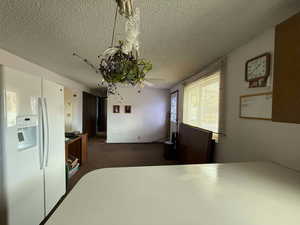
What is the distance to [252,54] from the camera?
68.0 inches

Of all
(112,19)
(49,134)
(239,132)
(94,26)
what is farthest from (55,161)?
(239,132)

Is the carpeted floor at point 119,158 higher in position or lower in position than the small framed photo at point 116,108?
lower

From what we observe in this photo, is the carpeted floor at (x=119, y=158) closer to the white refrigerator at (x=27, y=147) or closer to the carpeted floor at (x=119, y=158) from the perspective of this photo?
the carpeted floor at (x=119, y=158)

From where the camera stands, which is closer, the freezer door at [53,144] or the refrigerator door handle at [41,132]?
the refrigerator door handle at [41,132]

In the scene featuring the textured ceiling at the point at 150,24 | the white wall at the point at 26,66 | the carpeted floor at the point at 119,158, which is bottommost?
the carpeted floor at the point at 119,158

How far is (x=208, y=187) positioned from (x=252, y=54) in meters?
1.72

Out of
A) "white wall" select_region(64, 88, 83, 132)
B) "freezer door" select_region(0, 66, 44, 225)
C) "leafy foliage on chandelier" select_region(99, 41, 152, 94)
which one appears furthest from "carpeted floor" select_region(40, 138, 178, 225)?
"leafy foliage on chandelier" select_region(99, 41, 152, 94)

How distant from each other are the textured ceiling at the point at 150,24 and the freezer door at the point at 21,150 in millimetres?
588

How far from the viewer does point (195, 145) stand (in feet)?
9.25

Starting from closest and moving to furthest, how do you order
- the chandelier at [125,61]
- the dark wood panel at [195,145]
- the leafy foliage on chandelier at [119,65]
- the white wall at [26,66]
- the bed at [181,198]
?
the bed at [181,198] → the chandelier at [125,61] → the leafy foliage on chandelier at [119,65] → the white wall at [26,66] → the dark wood panel at [195,145]

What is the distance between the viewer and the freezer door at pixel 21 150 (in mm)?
1214

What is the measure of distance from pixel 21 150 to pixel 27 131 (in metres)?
0.20

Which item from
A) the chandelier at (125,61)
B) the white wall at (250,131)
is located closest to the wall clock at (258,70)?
the white wall at (250,131)

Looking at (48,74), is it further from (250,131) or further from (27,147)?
(250,131)
